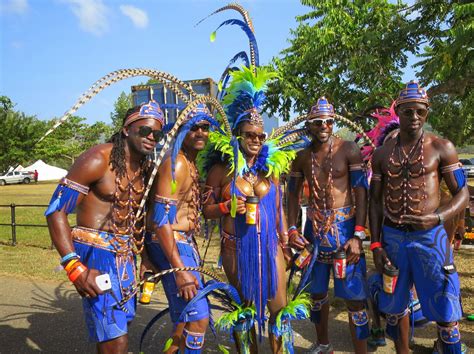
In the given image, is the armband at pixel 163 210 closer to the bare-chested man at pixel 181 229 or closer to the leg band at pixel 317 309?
the bare-chested man at pixel 181 229

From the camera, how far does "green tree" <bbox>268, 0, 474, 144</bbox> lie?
8.36 metres

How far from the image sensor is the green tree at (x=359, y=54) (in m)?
8.36

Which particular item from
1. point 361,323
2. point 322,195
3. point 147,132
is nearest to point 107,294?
point 147,132

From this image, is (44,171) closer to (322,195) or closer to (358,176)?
(322,195)

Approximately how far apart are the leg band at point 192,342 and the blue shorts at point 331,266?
1.17 meters

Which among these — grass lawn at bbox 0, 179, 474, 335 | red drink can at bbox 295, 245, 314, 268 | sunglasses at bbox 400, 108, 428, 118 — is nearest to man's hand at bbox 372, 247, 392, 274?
red drink can at bbox 295, 245, 314, 268

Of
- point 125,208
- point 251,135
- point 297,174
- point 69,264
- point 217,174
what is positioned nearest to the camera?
point 69,264

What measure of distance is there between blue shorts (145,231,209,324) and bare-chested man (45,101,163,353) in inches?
9.7

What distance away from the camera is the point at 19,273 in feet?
21.5

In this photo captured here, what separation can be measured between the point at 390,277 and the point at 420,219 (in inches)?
18.4

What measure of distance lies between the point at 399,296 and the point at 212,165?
1776mm

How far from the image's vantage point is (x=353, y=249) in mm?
3287

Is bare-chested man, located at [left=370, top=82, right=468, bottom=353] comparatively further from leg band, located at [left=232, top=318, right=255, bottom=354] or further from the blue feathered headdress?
the blue feathered headdress

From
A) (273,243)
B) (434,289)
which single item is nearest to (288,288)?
(273,243)
